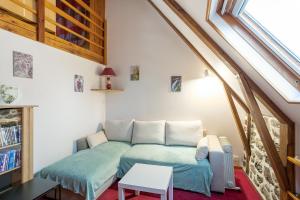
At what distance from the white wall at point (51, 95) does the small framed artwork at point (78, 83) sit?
0.08 meters

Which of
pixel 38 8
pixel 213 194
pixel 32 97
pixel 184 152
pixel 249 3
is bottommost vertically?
pixel 213 194

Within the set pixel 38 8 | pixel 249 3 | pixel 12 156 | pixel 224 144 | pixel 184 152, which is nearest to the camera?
pixel 249 3

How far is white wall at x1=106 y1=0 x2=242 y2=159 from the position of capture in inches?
138

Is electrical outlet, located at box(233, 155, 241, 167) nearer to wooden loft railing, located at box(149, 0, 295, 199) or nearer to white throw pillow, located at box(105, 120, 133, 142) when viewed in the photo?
wooden loft railing, located at box(149, 0, 295, 199)

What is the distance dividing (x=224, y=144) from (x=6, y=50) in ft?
10.1

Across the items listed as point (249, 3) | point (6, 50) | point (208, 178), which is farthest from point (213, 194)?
point (6, 50)

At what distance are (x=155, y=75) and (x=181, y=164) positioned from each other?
1.94m

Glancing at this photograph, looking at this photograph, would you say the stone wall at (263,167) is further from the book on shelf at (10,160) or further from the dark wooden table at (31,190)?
the book on shelf at (10,160)

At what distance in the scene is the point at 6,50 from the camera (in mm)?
1976

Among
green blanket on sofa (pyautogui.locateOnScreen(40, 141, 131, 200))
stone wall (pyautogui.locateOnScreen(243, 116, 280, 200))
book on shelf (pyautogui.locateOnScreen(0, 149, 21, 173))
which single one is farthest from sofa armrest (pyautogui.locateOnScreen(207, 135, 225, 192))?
book on shelf (pyautogui.locateOnScreen(0, 149, 21, 173))

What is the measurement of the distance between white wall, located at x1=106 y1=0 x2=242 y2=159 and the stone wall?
0.66m

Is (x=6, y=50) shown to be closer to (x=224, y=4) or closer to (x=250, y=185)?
(x=224, y=4)

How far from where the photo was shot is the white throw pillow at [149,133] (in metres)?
3.36

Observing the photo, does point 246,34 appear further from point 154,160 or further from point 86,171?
point 86,171
